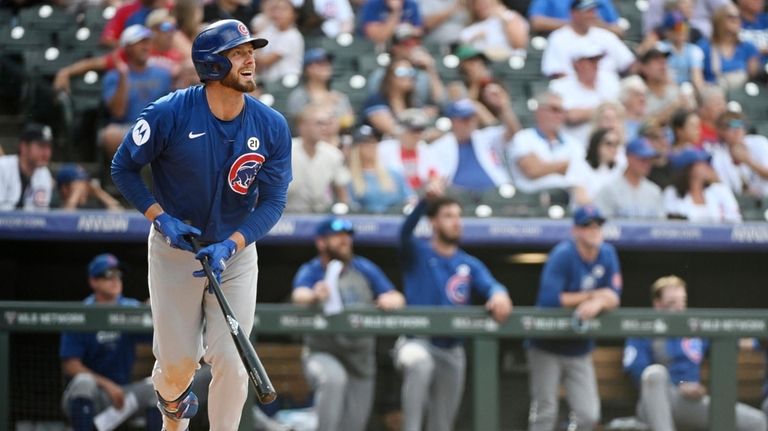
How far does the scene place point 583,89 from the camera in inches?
364

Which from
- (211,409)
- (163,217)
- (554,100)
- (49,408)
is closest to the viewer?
(163,217)

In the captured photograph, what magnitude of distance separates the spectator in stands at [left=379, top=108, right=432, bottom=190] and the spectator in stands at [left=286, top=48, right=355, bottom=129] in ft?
1.61

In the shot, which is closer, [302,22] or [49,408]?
[49,408]

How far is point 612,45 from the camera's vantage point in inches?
384

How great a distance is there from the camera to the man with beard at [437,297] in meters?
6.84

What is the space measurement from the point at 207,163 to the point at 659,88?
5210mm

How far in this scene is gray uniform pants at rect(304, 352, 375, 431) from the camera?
6.80 meters

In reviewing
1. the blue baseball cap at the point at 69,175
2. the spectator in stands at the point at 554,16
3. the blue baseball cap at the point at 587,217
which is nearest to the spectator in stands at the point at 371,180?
the blue baseball cap at the point at 587,217

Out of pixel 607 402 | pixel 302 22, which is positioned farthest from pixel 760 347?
pixel 302 22

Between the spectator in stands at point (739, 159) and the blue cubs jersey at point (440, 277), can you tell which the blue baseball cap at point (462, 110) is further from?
the spectator in stands at point (739, 159)

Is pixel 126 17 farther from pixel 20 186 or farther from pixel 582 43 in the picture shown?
pixel 582 43

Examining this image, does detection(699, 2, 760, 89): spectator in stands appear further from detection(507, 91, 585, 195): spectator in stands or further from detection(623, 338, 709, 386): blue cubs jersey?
detection(623, 338, 709, 386): blue cubs jersey

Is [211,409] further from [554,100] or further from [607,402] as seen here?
[554,100]

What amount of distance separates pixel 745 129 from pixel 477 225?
248 centimetres
